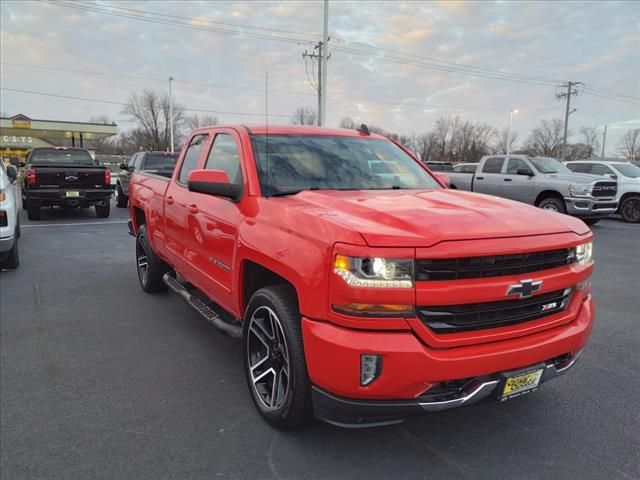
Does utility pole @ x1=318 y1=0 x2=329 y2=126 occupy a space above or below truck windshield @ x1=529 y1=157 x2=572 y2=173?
above

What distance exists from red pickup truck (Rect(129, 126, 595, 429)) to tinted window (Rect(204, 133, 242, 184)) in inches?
3.7

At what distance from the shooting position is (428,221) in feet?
8.23

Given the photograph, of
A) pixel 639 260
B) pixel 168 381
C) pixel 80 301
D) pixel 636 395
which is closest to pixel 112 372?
pixel 168 381

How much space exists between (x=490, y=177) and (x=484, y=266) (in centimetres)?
1285

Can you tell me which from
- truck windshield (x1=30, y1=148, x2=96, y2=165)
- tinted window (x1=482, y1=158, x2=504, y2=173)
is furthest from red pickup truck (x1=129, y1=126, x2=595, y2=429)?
truck windshield (x1=30, y1=148, x2=96, y2=165)

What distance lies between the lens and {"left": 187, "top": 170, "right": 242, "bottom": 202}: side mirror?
10.7 ft

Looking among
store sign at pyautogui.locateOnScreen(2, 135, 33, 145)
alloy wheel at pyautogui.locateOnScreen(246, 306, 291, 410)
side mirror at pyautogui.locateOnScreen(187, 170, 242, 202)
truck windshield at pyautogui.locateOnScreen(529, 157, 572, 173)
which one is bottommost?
alloy wheel at pyautogui.locateOnScreen(246, 306, 291, 410)

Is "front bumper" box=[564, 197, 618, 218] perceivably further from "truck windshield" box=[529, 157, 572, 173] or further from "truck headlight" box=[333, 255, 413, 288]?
"truck headlight" box=[333, 255, 413, 288]

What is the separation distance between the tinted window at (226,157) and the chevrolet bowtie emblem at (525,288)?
2.03 m

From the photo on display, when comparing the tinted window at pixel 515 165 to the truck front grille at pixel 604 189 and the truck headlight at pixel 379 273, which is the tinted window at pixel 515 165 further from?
the truck headlight at pixel 379 273

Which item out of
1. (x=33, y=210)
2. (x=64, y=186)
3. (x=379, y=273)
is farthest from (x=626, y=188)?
(x=33, y=210)

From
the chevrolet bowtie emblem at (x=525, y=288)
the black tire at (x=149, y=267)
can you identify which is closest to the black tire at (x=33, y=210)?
the black tire at (x=149, y=267)

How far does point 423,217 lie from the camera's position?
2584 mm

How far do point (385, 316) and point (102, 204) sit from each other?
512 inches
